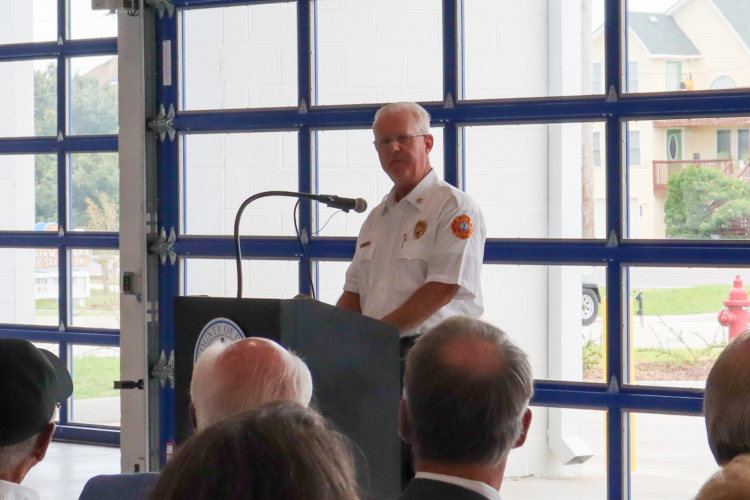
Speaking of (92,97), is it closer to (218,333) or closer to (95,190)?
(95,190)

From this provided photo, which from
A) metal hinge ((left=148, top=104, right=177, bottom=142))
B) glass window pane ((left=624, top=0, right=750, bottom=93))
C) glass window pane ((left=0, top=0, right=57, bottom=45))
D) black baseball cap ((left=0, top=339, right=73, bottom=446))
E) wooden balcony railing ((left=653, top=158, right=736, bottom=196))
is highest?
glass window pane ((left=0, top=0, right=57, bottom=45))

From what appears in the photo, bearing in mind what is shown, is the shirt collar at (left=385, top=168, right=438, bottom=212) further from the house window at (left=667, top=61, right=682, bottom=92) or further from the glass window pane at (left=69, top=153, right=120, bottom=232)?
the glass window pane at (left=69, top=153, right=120, bottom=232)

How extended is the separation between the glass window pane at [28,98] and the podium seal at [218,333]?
2.73 m

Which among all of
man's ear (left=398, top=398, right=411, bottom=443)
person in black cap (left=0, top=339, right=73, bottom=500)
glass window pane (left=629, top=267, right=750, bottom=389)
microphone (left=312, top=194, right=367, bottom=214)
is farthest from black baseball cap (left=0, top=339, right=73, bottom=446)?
glass window pane (left=629, top=267, right=750, bottom=389)

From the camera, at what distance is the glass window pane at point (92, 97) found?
13.9 feet

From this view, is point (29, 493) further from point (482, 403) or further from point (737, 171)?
point (737, 171)

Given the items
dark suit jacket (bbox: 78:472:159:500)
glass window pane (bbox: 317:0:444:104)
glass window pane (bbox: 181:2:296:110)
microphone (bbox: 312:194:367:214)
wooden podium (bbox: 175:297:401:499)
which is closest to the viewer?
dark suit jacket (bbox: 78:472:159:500)

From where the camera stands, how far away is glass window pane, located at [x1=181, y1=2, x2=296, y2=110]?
3.62m

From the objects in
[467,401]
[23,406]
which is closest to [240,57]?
[23,406]

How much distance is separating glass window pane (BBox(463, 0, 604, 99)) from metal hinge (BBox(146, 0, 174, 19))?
131 cm

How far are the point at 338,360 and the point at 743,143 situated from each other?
5.51ft

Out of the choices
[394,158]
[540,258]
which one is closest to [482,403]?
[394,158]

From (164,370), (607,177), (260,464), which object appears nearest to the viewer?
(260,464)

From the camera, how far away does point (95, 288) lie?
4.29 metres
